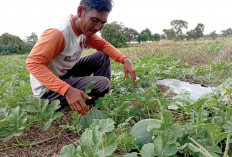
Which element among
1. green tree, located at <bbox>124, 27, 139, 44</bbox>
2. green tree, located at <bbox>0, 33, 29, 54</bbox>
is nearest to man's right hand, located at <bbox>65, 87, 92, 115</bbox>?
green tree, located at <bbox>0, 33, 29, 54</bbox>

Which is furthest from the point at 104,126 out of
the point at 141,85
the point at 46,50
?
the point at 141,85

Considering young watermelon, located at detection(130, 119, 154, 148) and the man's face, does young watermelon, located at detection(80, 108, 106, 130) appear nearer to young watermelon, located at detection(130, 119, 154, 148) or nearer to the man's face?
young watermelon, located at detection(130, 119, 154, 148)

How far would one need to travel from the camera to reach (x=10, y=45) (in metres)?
38.3

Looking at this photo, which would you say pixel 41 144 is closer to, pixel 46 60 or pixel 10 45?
pixel 46 60

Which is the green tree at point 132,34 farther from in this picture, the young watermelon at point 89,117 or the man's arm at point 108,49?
the young watermelon at point 89,117

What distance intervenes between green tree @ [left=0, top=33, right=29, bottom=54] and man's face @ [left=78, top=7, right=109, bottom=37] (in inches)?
1579

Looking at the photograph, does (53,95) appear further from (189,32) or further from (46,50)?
(189,32)

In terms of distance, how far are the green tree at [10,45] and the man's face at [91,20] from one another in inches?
1579

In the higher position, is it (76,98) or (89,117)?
(76,98)

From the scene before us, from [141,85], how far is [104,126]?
6.45 feet

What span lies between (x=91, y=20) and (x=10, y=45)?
1645 inches

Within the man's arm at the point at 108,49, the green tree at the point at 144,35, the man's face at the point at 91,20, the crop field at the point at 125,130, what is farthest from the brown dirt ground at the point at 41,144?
the green tree at the point at 144,35

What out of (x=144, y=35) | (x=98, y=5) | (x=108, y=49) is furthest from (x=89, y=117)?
(x=144, y=35)

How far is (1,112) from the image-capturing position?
6.03 ft
